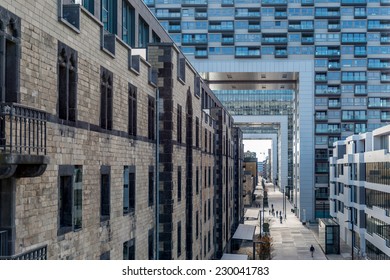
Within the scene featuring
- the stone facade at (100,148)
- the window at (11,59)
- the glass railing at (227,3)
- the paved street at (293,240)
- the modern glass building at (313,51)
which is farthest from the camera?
the glass railing at (227,3)

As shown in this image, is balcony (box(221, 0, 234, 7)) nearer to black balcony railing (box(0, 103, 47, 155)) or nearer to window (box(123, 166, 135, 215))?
window (box(123, 166, 135, 215))

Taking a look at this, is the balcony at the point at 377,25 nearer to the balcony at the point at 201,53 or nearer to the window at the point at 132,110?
the balcony at the point at 201,53

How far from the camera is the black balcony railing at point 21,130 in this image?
10.7 m

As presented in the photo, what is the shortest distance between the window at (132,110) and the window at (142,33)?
419 inches

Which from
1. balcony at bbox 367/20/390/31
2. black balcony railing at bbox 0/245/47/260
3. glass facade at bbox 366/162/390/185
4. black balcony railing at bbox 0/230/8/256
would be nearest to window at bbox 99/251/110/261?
black balcony railing at bbox 0/245/47/260

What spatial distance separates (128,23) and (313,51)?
197 feet

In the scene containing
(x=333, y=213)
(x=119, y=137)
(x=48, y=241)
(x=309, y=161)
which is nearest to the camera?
(x=48, y=241)

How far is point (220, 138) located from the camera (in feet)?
163

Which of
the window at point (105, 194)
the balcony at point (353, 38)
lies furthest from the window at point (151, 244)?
the balcony at point (353, 38)

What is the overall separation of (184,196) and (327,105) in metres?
60.4

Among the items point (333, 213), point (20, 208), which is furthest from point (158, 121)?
point (333, 213)

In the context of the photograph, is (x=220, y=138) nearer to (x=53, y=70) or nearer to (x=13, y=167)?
(x=53, y=70)

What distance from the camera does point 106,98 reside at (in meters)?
17.8

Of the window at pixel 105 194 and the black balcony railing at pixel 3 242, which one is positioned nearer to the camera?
the black balcony railing at pixel 3 242
